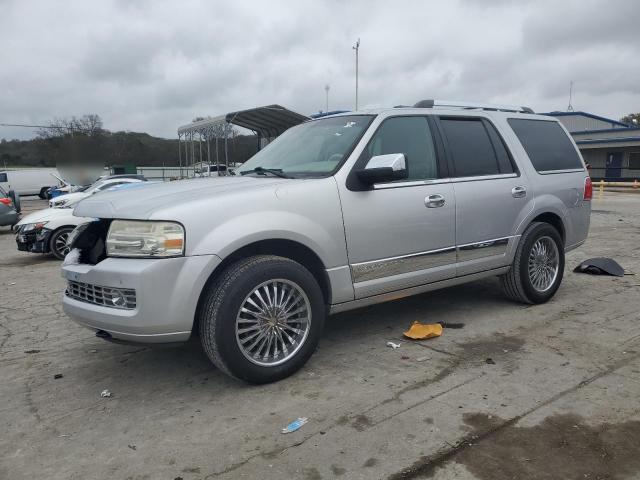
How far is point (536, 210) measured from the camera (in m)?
5.18

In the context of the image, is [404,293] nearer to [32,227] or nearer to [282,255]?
[282,255]

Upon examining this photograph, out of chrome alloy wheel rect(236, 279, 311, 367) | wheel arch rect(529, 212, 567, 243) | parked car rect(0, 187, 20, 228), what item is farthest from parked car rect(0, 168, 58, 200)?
chrome alloy wheel rect(236, 279, 311, 367)

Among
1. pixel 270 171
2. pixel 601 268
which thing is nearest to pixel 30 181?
pixel 270 171

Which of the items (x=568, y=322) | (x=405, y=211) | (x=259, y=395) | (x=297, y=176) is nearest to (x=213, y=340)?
(x=259, y=395)

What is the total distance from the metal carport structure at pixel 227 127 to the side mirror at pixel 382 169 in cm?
879

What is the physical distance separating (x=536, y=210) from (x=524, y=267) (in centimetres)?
55

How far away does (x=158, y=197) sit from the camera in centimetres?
353

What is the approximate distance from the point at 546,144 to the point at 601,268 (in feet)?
7.64

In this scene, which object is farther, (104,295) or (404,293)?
(404,293)

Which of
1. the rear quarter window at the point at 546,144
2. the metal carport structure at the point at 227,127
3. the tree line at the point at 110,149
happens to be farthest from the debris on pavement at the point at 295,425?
the metal carport structure at the point at 227,127

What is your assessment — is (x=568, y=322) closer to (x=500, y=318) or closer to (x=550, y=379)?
(x=500, y=318)

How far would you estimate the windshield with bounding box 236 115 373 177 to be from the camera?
13.5ft

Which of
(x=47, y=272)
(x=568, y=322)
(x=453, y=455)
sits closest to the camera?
(x=453, y=455)

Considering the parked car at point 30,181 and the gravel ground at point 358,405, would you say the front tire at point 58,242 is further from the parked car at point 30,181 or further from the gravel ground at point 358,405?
the parked car at point 30,181
